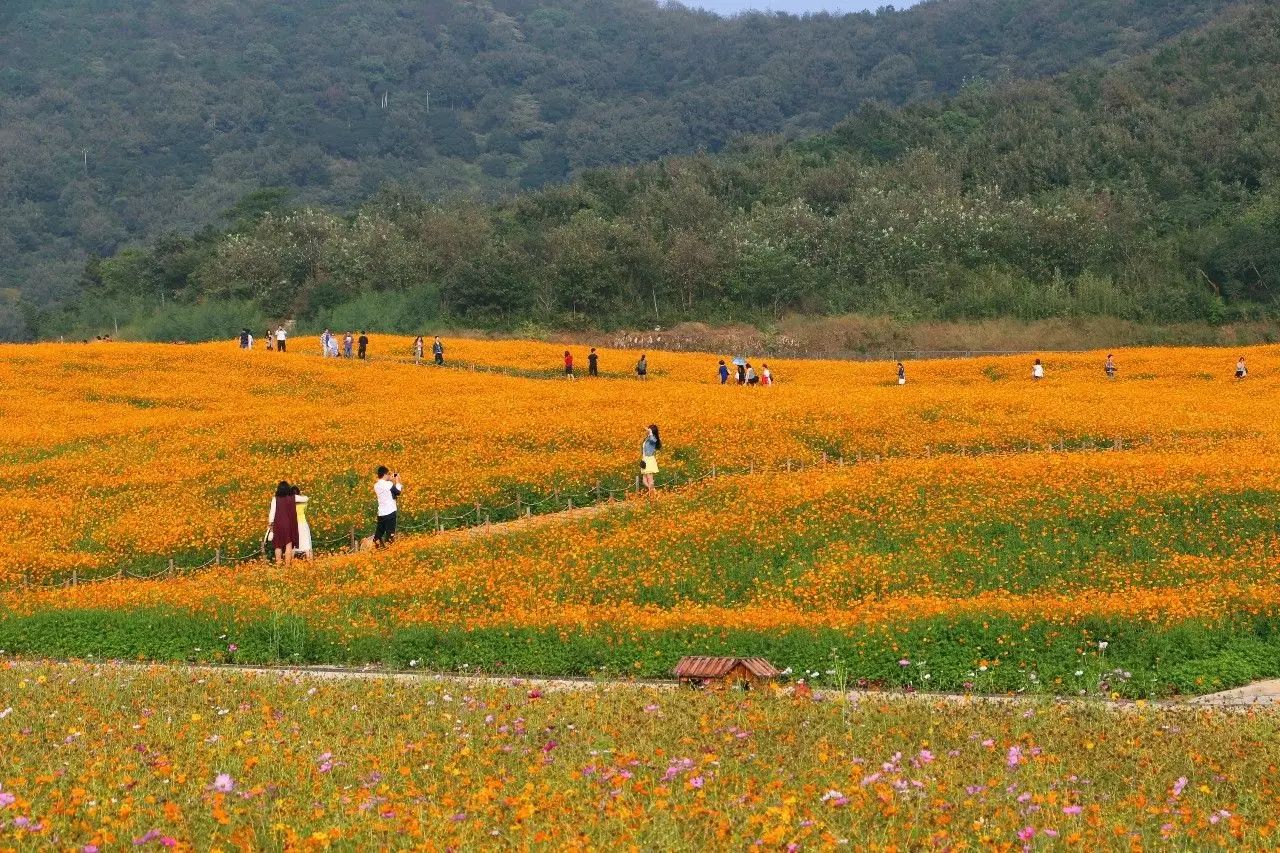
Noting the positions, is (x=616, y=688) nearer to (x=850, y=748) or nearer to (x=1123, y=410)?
(x=850, y=748)

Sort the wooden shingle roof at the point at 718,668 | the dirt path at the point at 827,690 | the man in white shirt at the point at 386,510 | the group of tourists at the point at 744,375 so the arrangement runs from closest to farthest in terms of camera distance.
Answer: the dirt path at the point at 827,690 → the wooden shingle roof at the point at 718,668 → the man in white shirt at the point at 386,510 → the group of tourists at the point at 744,375

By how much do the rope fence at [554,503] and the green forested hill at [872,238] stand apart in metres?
62.0

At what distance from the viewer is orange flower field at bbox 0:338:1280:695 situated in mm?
21281

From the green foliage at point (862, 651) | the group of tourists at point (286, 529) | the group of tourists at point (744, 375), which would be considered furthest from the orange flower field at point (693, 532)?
the group of tourists at point (744, 375)

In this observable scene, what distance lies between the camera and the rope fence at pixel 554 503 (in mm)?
31547

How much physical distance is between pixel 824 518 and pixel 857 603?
238 inches

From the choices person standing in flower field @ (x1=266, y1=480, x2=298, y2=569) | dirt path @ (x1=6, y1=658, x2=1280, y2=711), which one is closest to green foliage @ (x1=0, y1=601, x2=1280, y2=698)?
dirt path @ (x1=6, y1=658, x2=1280, y2=711)

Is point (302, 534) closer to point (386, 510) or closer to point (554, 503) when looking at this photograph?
point (386, 510)

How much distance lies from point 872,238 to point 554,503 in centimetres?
8906

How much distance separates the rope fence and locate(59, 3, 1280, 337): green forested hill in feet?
203

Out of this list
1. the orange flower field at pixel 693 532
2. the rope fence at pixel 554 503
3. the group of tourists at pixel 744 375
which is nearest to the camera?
the orange flower field at pixel 693 532

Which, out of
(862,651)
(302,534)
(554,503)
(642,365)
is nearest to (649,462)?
(554,503)

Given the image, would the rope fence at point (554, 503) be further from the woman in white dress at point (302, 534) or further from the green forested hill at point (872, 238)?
the green forested hill at point (872, 238)

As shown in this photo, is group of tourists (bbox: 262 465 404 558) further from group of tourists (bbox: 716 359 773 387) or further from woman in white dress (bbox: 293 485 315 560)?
group of tourists (bbox: 716 359 773 387)
